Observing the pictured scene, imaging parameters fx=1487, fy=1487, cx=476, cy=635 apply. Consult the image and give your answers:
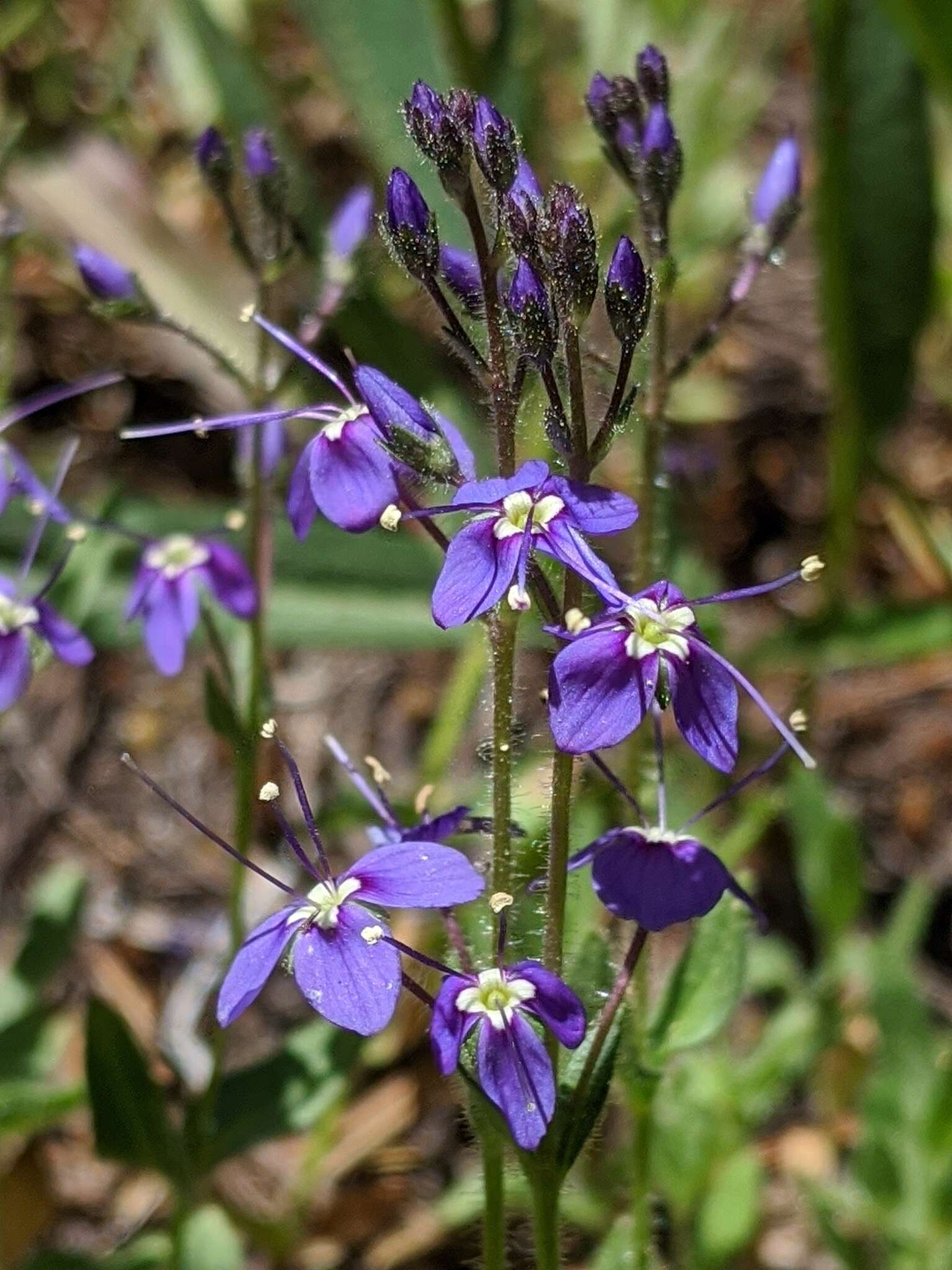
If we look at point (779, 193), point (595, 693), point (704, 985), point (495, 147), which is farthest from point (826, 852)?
point (495, 147)

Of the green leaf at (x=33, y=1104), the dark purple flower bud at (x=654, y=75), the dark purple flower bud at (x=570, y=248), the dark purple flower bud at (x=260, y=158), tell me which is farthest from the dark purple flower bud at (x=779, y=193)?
the green leaf at (x=33, y=1104)

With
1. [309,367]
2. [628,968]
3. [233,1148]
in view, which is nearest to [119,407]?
[309,367]

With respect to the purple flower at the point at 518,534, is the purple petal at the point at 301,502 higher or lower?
higher

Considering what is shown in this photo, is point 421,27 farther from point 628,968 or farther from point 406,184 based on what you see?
point 628,968

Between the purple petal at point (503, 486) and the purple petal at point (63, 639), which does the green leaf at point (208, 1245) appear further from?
the purple petal at point (503, 486)

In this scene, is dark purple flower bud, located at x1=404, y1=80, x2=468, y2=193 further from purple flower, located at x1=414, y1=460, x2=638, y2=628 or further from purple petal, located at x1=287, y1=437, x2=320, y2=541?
purple petal, located at x1=287, y1=437, x2=320, y2=541

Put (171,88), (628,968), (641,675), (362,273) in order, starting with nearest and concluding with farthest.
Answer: (641,675) → (628,968) → (362,273) → (171,88)
